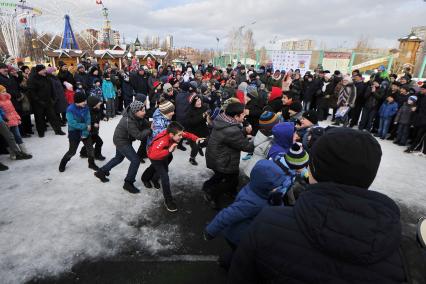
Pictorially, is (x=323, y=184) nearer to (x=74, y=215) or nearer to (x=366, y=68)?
(x=74, y=215)

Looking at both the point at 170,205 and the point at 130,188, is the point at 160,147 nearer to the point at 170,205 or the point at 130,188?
the point at 170,205

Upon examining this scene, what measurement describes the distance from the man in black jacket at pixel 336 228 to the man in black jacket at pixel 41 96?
8.45m

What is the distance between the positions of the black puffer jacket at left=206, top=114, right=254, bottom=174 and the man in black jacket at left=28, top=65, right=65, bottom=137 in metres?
6.21

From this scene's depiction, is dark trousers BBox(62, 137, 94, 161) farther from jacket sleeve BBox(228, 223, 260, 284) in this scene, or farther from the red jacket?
jacket sleeve BBox(228, 223, 260, 284)

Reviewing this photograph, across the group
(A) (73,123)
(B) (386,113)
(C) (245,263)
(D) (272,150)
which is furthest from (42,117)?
(B) (386,113)

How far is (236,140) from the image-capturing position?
4.00 m

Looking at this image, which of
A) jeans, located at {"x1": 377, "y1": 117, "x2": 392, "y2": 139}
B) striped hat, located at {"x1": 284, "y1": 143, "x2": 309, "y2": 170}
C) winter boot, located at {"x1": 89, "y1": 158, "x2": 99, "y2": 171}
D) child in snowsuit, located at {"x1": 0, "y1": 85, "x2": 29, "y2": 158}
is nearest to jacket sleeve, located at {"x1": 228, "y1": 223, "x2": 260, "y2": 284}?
striped hat, located at {"x1": 284, "y1": 143, "x2": 309, "y2": 170}

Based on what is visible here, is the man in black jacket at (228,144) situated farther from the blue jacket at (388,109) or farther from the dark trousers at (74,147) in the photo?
the blue jacket at (388,109)

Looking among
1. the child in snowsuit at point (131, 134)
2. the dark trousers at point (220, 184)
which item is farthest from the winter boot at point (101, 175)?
the dark trousers at point (220, 184)

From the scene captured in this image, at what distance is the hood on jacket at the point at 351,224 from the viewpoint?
1023 millimetres

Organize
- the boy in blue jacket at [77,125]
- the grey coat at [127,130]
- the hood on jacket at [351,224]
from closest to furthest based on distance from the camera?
1. the hood on jacket at [351,224]
2. the grey coat at [127,130]
3. the boy in blue jacket at [77,125]

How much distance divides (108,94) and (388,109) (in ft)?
33.3

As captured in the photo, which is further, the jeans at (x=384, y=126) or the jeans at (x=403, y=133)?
the jeans at (x=384, y=126)

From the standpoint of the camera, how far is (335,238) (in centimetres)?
104
